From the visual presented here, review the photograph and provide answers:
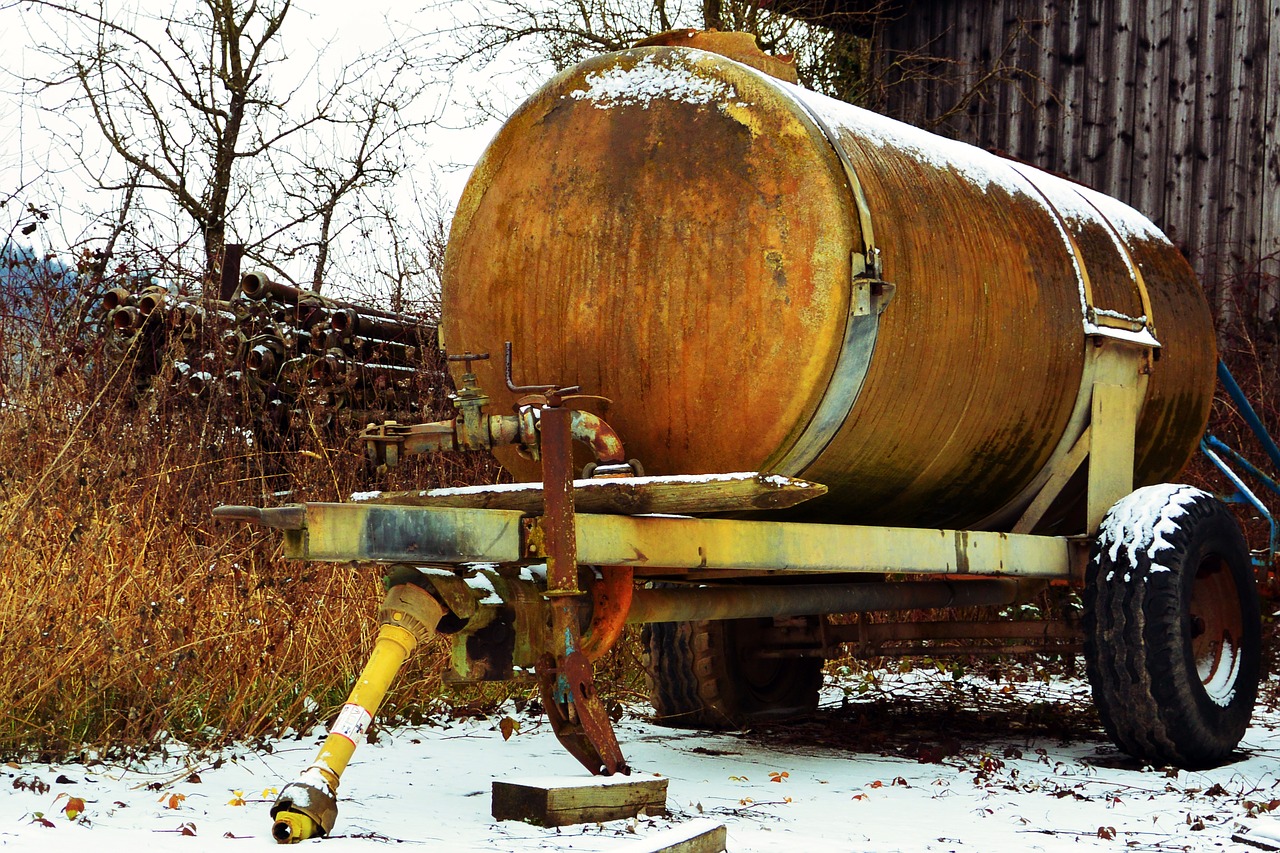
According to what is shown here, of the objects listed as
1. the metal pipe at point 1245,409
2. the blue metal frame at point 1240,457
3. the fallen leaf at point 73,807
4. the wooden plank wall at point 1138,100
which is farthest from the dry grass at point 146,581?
the wooden plank wall at point 1138,100

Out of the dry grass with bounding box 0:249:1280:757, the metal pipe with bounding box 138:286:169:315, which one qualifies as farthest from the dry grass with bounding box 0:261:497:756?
the metal pipe with bounding box 138:286:169:315

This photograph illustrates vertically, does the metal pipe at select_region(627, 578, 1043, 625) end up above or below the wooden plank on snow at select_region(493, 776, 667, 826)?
above

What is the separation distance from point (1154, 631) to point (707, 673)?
1757 millimetres

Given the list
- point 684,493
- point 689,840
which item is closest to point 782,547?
point 684,493

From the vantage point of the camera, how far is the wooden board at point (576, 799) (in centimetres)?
345

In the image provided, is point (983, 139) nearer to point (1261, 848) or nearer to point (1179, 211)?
point (1179, 211)

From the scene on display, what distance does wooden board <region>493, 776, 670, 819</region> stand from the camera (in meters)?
3.45

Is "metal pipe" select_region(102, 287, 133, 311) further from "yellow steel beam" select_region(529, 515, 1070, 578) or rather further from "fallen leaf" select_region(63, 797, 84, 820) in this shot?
"yellow steel beam" select_region(529, 515, 1070, 578)

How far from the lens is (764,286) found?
12.6 feet

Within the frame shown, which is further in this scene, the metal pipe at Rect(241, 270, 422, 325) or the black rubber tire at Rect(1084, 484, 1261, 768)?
the metal pipe at Rect(241, 270, 422, 325)

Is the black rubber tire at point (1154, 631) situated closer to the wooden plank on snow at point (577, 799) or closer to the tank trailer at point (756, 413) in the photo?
the tank trailer at point (756, 413)

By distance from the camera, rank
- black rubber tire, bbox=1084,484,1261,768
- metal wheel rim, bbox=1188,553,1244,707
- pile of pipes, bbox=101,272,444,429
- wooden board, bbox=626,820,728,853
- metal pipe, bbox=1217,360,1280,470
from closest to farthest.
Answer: wooden board, bbox=626,820,728,853 < black rubber tire, bbox=1084,484,1261,768 < metal wheel rim, bbox=1188,553,1244,707 < metal pipe, bbox=1217,360,1280,470 < pile of pipes, bbox=101,272,444,429

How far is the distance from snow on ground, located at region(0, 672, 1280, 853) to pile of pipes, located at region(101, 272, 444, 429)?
300cm

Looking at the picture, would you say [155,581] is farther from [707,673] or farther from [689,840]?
[689,840]
